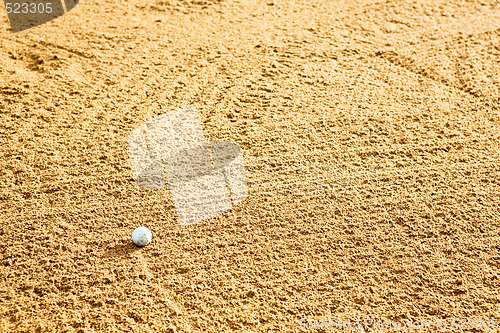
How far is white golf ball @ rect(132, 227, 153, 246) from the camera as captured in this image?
2809 mm

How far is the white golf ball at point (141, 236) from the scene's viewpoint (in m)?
2.81

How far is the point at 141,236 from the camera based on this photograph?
2.81m

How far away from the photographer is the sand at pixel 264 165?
2.62m

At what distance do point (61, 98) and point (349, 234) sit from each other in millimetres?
2320

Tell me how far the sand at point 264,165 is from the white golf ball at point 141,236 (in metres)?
0.07

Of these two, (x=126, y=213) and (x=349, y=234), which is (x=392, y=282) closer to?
(x=349, y=234)

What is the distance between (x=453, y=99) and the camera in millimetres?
3781

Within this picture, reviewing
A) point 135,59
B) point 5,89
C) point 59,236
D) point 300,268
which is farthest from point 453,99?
point 5,89

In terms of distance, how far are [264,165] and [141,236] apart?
3.11 feet

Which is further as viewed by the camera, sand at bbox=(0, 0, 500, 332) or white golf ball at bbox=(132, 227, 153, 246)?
white golf ball at bbox=(132, 227, 153, 246)

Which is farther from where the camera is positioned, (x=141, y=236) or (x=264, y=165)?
(x=264, y=165)

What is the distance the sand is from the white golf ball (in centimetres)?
7

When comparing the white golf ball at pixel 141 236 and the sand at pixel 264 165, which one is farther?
the white golf ball at pixel 141 236

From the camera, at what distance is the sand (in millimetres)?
2621
